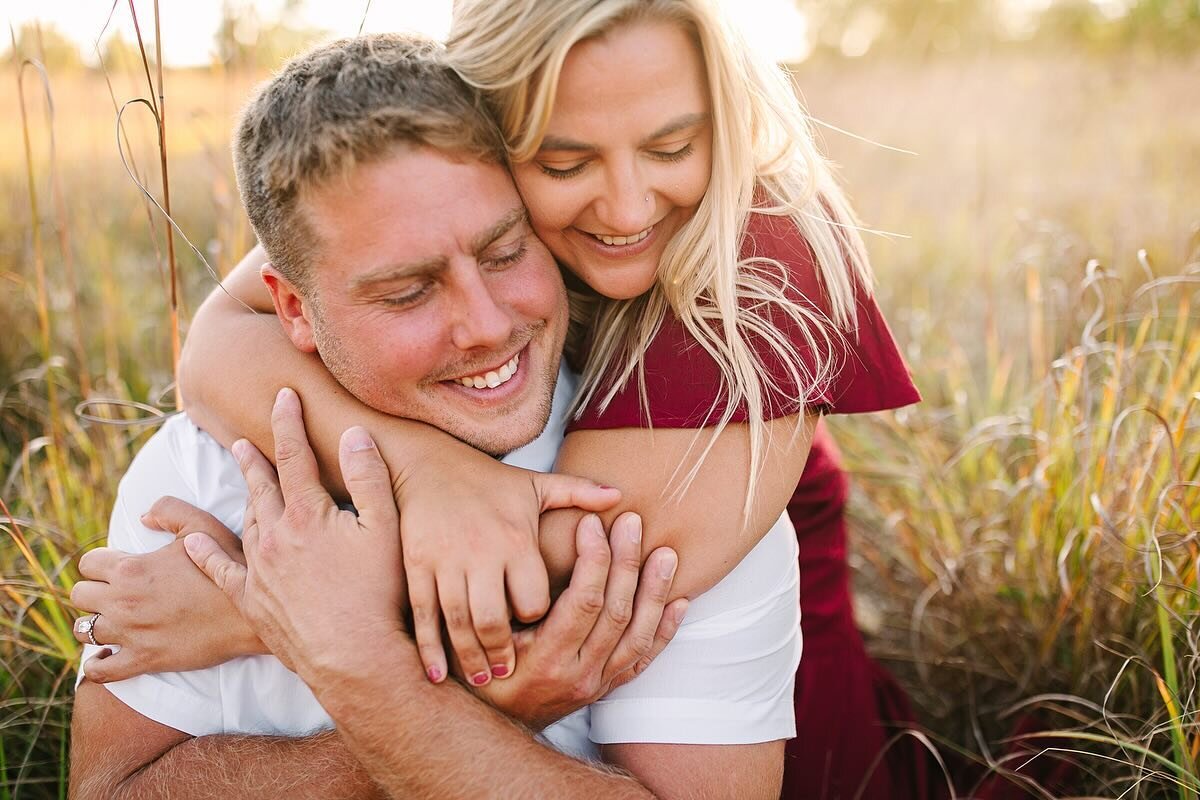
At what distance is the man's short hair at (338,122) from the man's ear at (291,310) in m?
0.07

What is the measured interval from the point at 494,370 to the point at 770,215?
72cm

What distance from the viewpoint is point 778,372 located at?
1942 millimetres

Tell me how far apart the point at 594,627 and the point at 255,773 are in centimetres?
75

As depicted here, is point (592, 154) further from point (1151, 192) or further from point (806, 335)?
point (1151, 192)

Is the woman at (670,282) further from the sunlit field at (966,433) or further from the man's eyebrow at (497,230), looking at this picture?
the sunlit field at (966,433)

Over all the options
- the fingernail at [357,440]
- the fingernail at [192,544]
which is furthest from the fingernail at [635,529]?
the fingernail at [192,544]

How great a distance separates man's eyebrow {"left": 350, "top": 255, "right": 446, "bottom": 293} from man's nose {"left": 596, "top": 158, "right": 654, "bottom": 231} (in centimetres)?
37

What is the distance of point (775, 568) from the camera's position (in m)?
2.06

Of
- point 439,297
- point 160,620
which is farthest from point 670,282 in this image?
point 160,620

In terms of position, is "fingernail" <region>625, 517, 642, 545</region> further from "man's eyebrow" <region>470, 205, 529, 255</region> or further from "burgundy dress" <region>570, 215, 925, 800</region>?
"man's eyebrow" <region>470, 205, 529, 255</region>

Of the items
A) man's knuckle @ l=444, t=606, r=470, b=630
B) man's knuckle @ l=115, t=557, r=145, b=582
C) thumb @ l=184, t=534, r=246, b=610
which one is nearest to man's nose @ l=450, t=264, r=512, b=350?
man's knuckle @ l=444, t=606, r=470, b=630

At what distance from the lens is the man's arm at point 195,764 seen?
1.91 metres

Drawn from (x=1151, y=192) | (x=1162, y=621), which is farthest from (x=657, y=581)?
(x=1151, y=192)

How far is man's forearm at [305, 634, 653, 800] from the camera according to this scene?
70.0 inches
